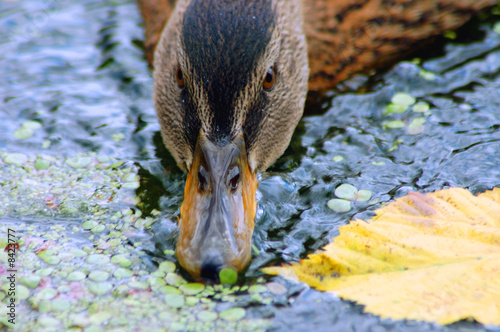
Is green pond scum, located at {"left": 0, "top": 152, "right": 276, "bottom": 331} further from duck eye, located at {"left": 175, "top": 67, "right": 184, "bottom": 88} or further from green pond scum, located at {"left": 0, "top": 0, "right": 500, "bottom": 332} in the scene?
duck eye, located at {"left": 175, "top": 67, "right": 184, "bottom": 88}

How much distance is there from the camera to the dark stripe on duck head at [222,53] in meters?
2.81

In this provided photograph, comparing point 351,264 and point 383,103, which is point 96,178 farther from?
point 383,103

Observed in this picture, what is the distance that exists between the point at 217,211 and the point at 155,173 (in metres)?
0.91

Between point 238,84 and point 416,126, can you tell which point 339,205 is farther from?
point 416,126

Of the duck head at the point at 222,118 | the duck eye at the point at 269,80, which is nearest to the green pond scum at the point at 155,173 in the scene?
the duck head at the point at 222,118

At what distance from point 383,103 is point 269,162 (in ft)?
3.64

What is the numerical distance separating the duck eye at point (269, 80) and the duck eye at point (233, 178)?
0.65 m

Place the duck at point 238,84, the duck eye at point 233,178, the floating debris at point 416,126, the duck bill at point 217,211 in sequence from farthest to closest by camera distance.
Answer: the floating debris at point 416,126, the duck eye at point 233,178, the duck at point 238,84, the duck bill at point 217,211

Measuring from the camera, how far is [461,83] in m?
4.05

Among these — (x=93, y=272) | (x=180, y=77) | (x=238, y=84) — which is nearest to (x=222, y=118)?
(x=238, y=84)

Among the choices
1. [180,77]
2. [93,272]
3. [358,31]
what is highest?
[358,31]

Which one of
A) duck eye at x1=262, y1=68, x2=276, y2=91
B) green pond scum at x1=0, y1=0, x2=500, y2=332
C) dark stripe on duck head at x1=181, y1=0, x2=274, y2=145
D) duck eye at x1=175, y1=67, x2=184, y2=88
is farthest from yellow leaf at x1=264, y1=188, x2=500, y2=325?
duck eye at x1=175, y1=67, x2=184, y2=88

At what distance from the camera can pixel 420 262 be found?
241cm

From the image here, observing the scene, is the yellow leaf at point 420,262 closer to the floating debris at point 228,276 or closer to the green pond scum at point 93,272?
the floating debris at point 228,276
